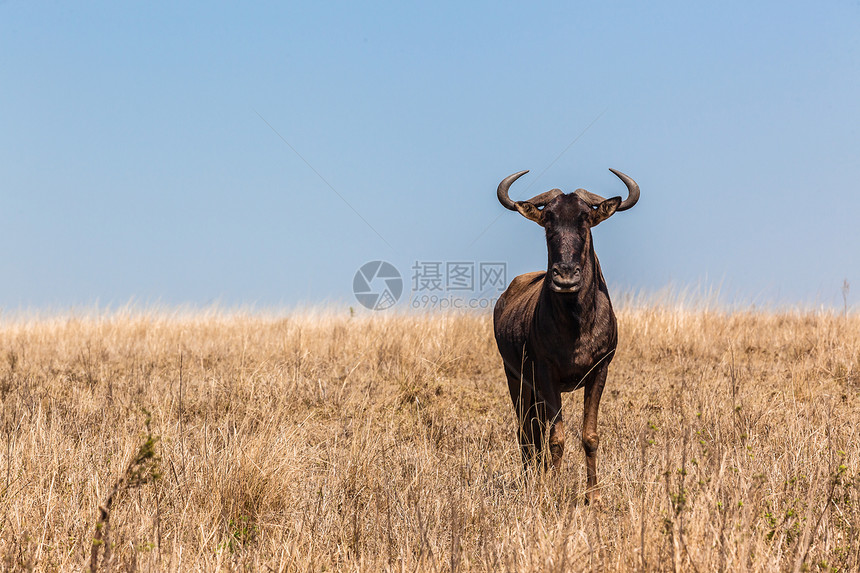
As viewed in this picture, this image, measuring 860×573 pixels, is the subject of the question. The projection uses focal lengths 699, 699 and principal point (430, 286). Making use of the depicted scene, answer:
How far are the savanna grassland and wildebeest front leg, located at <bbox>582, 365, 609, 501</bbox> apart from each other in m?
0.21

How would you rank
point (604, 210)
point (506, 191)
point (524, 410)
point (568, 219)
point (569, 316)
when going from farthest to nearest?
point (524, 410)
point (506, 191)
point (604, 210)
point (569, 316)
point (568, 219)

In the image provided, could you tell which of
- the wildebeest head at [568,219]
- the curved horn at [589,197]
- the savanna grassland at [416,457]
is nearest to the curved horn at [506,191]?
the wildebeest head at [568,219]

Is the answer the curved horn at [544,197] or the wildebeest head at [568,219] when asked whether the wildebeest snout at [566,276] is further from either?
the curved horn at [544,197]

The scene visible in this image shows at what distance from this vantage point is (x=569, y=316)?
5.75m

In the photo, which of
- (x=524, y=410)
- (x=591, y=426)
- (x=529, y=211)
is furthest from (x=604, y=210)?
(x=524, y=410)

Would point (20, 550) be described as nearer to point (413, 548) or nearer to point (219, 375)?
point (413, 548)

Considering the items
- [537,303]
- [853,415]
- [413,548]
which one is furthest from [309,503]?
[853,415]

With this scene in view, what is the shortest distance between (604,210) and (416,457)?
2550mm

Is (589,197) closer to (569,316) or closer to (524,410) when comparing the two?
(569,316)

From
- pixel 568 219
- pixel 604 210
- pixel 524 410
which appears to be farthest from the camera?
pixel 524 410

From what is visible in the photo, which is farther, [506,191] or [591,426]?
[506,191]

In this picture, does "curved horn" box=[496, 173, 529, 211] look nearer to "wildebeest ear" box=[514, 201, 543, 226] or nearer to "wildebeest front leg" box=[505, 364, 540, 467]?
"wildebeest ear" box=[514, 201, 543, 226]

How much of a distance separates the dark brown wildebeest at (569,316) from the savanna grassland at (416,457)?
0.46 m

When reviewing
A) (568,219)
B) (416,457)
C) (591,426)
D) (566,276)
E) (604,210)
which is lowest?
(416,457)
